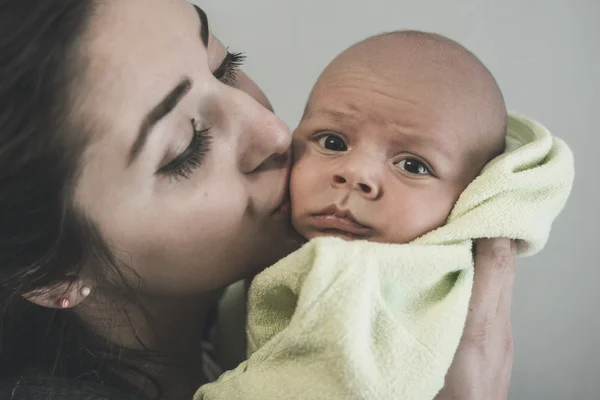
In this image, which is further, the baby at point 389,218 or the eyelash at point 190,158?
the eyelash at point 190,158

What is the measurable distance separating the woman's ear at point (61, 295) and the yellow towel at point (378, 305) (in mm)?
216

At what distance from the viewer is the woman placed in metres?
0.68

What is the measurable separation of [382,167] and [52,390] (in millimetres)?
527

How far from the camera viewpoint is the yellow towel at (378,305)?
0.63m

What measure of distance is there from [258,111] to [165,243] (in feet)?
0.76

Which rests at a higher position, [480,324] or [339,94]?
[339,94]

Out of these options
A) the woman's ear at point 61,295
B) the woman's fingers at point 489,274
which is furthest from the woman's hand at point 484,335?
the woman's ear at point 61,295

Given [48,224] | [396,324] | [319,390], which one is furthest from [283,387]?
[48,224]

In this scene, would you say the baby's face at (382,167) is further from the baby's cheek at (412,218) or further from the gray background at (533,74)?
the gray background at (533,74)

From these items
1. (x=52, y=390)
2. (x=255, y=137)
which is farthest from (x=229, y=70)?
(x=52, y=390)

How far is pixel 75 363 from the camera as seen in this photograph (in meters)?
0.85

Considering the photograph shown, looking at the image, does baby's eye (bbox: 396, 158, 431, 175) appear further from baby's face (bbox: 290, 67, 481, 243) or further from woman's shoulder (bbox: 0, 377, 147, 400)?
woman's shoulder (bbox: 0, 377, 147, 400)

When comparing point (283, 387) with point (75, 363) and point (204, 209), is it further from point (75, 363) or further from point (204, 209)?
point (75, 363)

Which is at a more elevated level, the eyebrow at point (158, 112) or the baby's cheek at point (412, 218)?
the eyebrow at point (158, 112)
